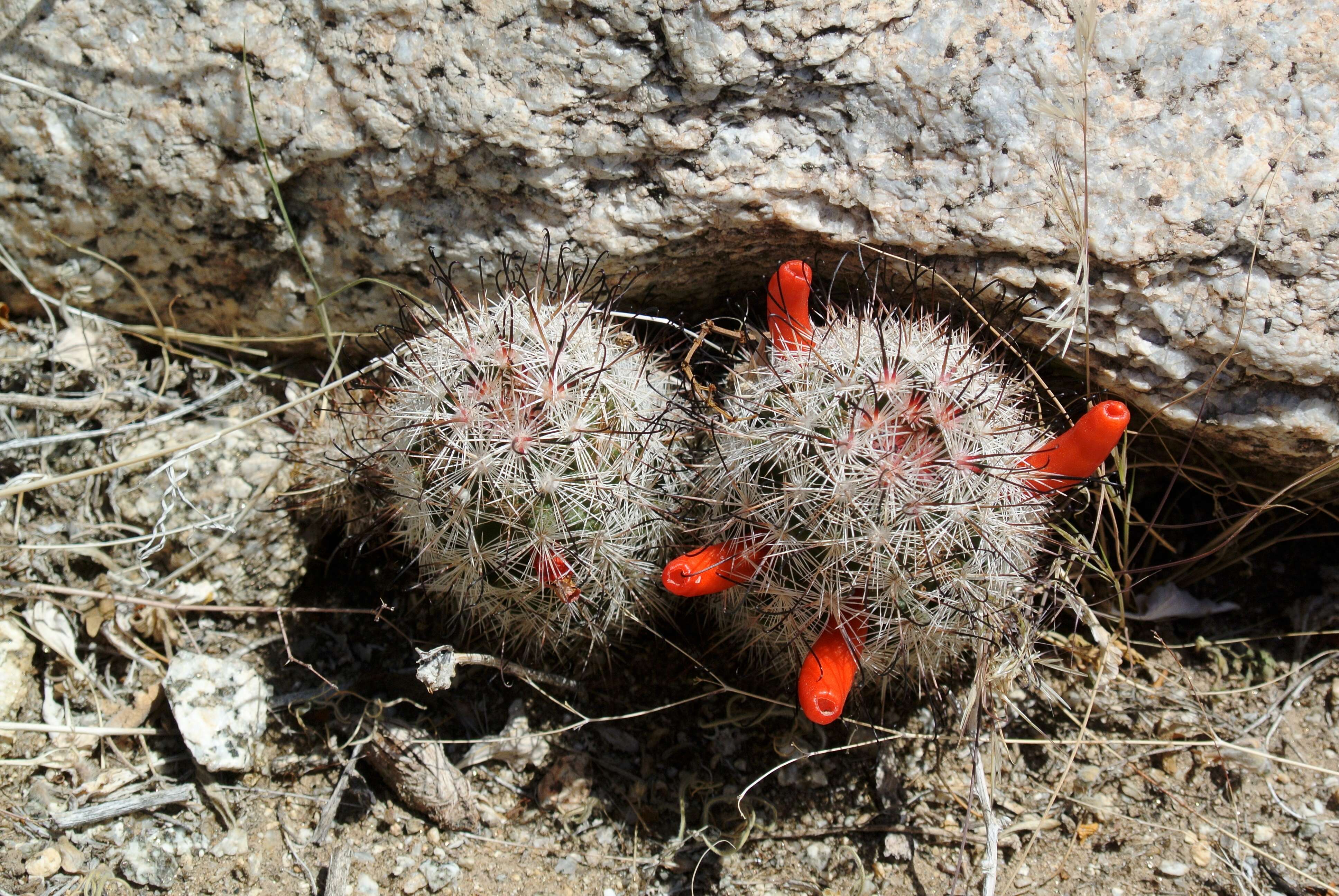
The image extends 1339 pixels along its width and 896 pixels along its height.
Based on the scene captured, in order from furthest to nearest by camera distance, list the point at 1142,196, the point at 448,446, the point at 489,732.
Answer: the point at 489,732 < the point at 1142,196 < the point at 448,446

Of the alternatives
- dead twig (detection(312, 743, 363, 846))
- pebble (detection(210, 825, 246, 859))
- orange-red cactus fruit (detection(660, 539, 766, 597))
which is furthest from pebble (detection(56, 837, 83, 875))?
orange-red cactus fruit (detection(660, 539, 766, 597))

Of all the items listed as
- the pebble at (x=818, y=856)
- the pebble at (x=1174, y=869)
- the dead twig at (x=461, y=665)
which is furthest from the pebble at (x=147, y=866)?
the pebble at (x=1174, y=869)

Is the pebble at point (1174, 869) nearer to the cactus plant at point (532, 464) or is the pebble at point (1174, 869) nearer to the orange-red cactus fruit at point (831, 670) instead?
the orange-red cactus fruit at point (831, 670)

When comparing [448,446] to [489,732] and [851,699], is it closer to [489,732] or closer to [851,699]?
[489,732]

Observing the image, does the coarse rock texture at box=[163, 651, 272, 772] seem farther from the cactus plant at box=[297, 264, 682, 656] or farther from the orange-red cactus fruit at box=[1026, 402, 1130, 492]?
the orange-red cactus fruit at box=[1026, 402, 1130, 492]

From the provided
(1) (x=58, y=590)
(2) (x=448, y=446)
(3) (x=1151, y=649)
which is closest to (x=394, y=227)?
(2) (x=448, y=446)

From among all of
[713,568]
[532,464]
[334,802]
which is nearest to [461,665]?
[334,802]
